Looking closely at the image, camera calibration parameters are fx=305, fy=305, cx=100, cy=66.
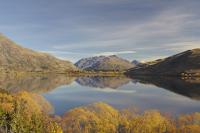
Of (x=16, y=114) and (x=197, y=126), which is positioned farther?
(x=197, y=126)

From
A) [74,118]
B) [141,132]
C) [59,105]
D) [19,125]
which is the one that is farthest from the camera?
[59,105]

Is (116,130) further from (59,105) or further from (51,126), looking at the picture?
(59,105)

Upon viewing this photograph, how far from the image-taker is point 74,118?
87.6m

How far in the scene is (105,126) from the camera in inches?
3167

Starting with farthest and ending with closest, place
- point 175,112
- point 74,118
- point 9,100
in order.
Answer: point 9,100 → point 175,112 → point 74,118

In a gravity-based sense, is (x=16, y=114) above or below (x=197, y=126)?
above

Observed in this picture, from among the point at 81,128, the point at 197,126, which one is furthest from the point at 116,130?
the point at 197,126

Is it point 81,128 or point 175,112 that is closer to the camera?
point 81,128

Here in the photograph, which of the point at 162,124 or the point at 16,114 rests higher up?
the point at 16,114

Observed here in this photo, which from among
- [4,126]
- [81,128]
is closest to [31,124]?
[4,126]

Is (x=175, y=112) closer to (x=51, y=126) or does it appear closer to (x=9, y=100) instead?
(x=51, y=126)

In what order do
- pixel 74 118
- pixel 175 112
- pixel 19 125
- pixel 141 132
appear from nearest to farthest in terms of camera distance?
pixel 19 125
pixel 141 132
pixel 74 118
pixel 175 112

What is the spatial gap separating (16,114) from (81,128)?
676 inches

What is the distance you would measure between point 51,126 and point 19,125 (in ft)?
24.7
